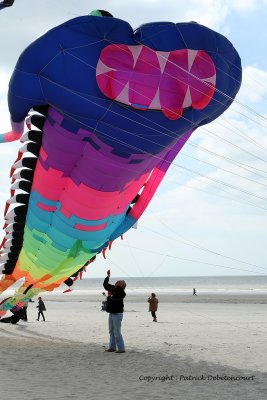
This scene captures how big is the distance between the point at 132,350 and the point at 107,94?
544 cm

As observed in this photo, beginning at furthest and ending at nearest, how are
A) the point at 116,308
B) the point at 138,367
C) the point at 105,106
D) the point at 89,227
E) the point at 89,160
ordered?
the point at 89,227 < the point at 116,308 < the point at 89,160 < the point at 138,367 < the point at 105,106

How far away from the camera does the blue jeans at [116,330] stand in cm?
1002

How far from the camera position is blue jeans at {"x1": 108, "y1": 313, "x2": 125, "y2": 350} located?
10023mm

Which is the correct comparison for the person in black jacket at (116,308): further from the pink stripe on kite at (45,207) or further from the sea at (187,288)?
the sea at (187,288)

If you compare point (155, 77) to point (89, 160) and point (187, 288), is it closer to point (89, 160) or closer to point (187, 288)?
point (89, 160)

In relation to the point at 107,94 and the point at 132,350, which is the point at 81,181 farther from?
the point at 132,350

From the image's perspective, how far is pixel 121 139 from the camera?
29.5ft

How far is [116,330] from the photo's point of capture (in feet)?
33.2

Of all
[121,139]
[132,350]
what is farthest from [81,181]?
[132,350]

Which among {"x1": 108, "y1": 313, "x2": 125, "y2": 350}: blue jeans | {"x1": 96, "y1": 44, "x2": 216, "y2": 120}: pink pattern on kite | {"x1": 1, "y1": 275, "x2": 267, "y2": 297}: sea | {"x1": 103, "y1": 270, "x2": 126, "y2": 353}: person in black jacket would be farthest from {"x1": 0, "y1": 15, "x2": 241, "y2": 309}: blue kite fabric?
{"x1": 1, "y1": 275, "x2": 267, "y2": 297}: sea

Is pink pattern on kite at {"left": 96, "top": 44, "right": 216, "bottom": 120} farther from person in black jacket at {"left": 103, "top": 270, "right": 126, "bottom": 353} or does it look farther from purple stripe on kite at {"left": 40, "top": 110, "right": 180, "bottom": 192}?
person in black jacket at {"left": 103, "top": 270, "right": 126, "bottom": 353}

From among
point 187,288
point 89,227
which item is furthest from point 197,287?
point 89,227

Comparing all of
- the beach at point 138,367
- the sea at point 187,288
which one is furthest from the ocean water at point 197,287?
the beach at point 138,367

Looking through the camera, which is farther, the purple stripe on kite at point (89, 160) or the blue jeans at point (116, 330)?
the blue jeans at point (116, 330)
